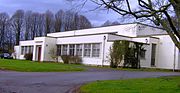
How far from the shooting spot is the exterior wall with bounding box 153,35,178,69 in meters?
47.2

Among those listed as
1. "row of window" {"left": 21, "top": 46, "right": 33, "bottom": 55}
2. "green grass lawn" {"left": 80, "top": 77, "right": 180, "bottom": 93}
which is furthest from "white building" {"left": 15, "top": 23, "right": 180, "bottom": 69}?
"green grass lawn" {"left": 80, "top": 77, "right": 180, "bottom": 93}

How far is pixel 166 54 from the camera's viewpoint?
4812cm

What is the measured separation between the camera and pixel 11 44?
11481 centimetres

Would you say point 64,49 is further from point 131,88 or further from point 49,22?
point 49,22

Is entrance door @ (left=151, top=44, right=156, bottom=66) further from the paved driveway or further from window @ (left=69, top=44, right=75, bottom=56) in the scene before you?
the paved driveway

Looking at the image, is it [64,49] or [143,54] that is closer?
[143,54]

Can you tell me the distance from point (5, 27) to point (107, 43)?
240 ft

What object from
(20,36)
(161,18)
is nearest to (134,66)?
(161,18)

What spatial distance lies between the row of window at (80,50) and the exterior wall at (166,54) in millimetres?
8267

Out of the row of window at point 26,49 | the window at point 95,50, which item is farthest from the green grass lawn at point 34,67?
the row of window at point 26,49

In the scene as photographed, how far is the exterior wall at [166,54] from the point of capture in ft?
155

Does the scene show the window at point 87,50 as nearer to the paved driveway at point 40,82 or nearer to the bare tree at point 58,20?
→ the paved driveway at point 40,82

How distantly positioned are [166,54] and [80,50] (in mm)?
12958

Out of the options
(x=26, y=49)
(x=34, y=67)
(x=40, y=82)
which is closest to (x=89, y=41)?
(x=34, y=67)
